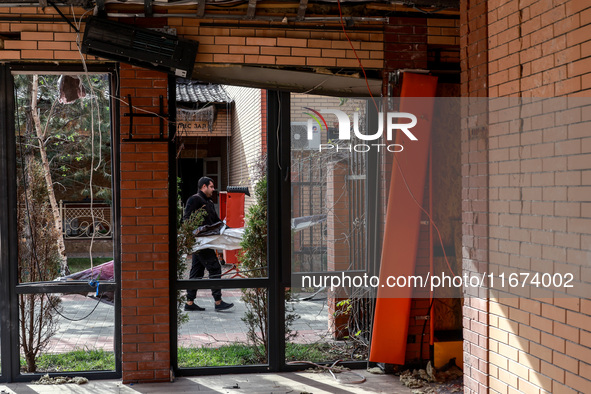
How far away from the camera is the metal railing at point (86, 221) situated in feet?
17.6

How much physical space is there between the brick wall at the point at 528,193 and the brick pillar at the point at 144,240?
8.75ft

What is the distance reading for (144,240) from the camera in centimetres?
517

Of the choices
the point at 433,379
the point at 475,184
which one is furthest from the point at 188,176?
the point at 433,379

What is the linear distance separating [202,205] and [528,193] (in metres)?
3.27

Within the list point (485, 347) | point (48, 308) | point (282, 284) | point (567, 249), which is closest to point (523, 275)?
point (567, 249)

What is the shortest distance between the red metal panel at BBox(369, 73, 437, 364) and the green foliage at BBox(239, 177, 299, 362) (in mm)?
885

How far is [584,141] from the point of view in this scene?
2.76 m

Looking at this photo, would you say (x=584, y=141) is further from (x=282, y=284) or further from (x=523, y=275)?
(x=282, y=284)

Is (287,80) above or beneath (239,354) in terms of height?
above

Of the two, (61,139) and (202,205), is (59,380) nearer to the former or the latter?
(202,205)

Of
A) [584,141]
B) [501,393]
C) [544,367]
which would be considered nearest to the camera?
[584,141]

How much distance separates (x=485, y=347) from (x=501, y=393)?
0.28 meters

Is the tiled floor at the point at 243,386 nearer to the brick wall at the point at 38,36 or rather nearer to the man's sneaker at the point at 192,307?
the man's sneaker at the point at 192,307

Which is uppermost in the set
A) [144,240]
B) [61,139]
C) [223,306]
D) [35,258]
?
[61,139]
